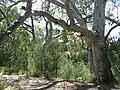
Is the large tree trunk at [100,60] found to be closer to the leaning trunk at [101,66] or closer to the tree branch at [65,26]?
the leaning trunk at [101,66]

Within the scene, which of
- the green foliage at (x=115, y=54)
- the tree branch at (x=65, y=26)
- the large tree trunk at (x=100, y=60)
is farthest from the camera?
the green foliage at (x=115, y=54)

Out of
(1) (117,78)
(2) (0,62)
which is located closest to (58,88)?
(1) (117,78)

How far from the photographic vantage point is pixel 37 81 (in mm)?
12891

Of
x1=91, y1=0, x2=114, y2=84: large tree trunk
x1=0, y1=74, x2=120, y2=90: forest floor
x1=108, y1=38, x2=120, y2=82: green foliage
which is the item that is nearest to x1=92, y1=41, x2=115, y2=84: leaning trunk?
x1=91, y1=0, x2=114, y2=84: large tree trunk

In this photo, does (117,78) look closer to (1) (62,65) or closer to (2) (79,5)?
(1) (62,65)

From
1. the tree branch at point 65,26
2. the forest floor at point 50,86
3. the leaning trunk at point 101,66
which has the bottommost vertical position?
the forest floor at point 50,86

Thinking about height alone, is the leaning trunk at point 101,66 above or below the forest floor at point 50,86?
above

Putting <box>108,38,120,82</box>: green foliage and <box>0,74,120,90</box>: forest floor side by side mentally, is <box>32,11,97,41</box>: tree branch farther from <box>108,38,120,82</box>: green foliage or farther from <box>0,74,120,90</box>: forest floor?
<box>108,38,120,82</box>: green foliage

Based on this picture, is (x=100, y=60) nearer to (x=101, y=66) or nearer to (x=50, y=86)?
(x=101, y=66)

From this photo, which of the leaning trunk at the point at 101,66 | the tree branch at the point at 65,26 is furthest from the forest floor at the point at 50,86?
the tree branch at the point at 65,26

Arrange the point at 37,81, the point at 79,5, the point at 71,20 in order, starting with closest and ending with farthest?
the point at 71,20, the point at 37,81, the point at 79,5

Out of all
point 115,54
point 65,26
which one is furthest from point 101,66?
point 65,26

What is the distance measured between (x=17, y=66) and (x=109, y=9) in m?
9.33

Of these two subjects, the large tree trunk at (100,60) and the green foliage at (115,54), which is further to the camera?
the green foliage at (115,54)
